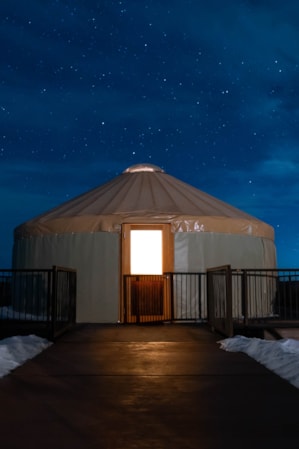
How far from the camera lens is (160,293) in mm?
9586

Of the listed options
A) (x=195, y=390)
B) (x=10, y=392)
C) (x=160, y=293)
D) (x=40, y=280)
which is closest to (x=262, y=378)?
(x=195, y=390)

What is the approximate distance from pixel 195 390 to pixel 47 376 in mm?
1272

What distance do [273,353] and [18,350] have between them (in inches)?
99.7

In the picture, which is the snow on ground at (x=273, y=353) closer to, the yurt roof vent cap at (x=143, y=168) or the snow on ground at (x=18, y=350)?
the snow on ground at (x=18, y=350)

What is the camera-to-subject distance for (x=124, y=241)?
9656 mm

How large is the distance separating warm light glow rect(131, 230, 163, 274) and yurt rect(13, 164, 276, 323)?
164cm

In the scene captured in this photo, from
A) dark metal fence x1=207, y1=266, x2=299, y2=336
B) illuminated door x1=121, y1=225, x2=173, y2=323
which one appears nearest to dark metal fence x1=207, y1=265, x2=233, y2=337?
dark metal fence x1=207, y1=266, x2=299, y2=336

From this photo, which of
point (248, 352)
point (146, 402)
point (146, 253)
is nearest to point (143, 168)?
point (146, 253)

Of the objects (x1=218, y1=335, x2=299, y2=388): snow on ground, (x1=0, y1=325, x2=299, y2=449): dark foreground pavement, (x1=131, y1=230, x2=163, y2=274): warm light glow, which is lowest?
(x1=0, y1=325, x2=299, y2=449): dark foreground pavement

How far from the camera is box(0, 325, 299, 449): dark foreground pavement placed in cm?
265

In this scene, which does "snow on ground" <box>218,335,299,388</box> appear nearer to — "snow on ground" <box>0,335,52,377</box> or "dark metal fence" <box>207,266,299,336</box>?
"dark metal fence" <box>207,266,299,336</box>

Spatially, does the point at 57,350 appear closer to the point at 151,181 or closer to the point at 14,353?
the point at 14,353

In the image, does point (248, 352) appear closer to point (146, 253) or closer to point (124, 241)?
point (124, 241)

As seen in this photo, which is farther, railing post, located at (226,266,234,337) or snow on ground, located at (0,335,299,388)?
railing post, located at (226,266,234,337)
